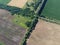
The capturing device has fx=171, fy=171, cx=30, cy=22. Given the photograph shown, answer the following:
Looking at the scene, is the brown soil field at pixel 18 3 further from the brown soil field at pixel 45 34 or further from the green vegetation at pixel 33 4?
the brown soil field at pixel 45 34

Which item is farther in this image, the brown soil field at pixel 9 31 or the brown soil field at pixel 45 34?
the brown soil field at pixel 9 31

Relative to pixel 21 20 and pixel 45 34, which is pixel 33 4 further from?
pixel 45 34

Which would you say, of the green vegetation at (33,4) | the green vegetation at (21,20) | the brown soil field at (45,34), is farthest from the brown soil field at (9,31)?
the green vegetation at (33,4)

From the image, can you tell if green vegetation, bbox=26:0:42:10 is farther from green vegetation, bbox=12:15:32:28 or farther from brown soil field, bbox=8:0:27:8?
green vegetation, bbox=12:15:32:28

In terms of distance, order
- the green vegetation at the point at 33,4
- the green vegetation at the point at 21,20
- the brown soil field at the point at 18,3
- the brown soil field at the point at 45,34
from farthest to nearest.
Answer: the brown soil field at the point at 18,3
the green vegetation at the point at 33,4
the green vegetation at the point at 21,20
the brown soil field at the point at 45,34

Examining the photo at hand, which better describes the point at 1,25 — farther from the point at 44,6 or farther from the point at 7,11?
the point at 44,6

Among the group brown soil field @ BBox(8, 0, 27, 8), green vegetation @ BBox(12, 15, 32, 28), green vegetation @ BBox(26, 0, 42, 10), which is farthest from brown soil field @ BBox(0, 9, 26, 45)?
green vegetation @ BBox(26, 0, 42, 10)
